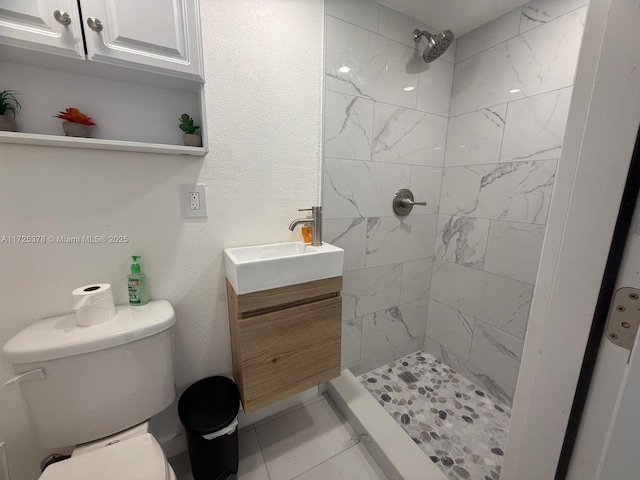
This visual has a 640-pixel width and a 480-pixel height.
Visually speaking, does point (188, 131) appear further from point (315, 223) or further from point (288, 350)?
point (288, 350)

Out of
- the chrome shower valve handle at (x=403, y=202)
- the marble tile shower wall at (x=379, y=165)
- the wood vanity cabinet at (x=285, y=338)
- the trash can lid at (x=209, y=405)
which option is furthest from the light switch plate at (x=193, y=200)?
the chrome shower valve handle at (x=403, y=202)

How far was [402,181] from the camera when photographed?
1.59 metres

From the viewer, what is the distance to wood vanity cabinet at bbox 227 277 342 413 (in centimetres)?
99

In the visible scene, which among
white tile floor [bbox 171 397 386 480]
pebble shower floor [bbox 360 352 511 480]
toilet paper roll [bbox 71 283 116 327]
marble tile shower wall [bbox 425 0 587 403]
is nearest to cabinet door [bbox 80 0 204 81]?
toilet paper roll [bbox 71 283 116 327]

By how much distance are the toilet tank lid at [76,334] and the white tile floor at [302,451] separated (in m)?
0.78

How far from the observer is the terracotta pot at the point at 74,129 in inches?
32.9

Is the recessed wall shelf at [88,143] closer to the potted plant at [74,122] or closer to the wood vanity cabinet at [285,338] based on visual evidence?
the potted plant at [74,122]

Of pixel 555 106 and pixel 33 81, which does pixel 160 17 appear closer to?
pixel 33 81

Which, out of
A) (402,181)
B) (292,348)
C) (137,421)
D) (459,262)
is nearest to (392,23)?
(402,181)

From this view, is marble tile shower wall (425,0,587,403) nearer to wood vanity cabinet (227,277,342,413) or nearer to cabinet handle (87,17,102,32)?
wood vanity cabinet (227,277,342,413)

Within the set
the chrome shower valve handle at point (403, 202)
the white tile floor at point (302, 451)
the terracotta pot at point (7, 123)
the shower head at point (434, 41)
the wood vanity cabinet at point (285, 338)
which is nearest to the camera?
the terracotta pot at point (7, 123)

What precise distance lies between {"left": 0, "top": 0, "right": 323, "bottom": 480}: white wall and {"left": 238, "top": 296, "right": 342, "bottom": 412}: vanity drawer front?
318mm

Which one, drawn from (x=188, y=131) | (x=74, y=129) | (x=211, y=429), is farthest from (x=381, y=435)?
(x=74, y=129)

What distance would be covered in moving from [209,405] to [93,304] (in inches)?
25.9
